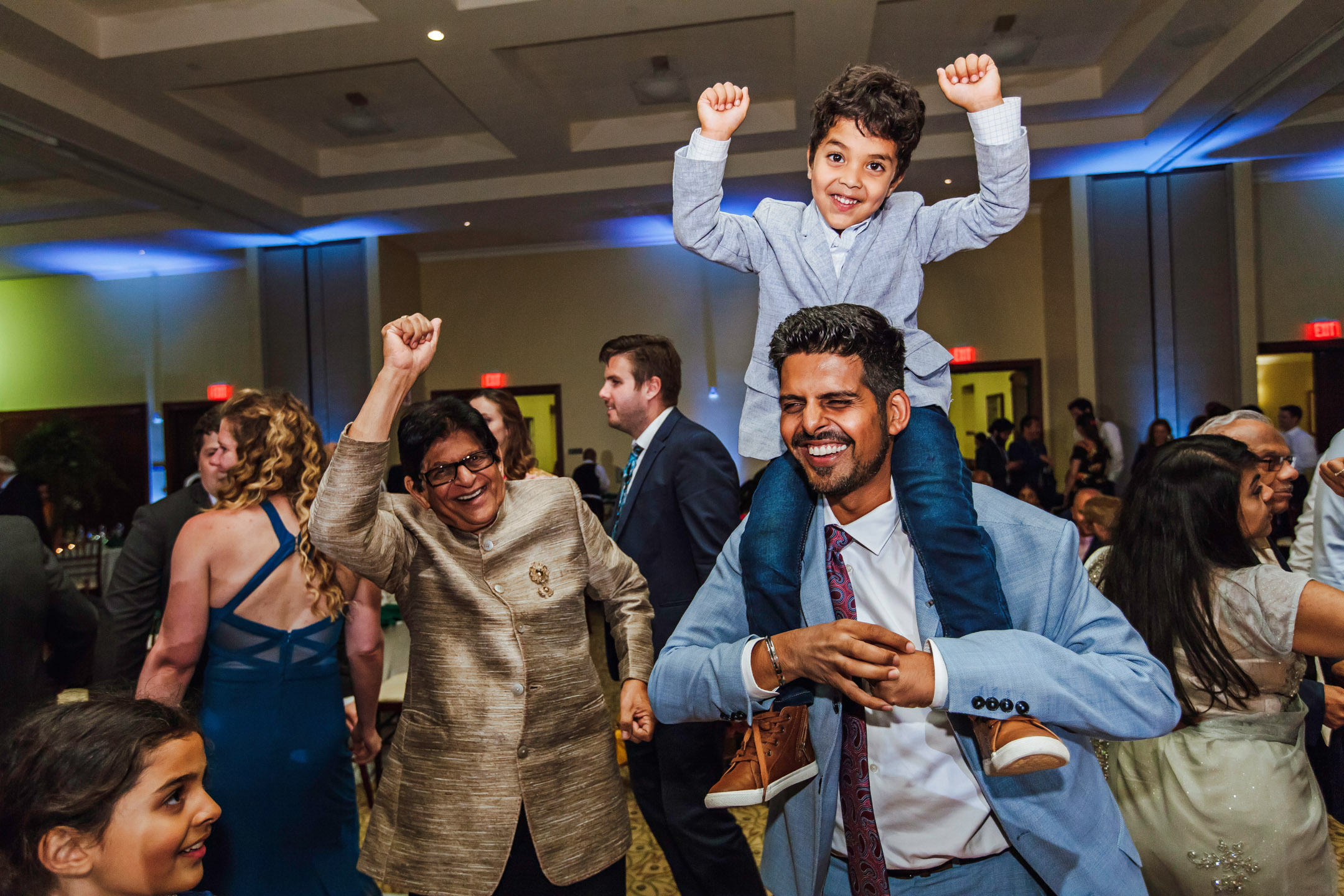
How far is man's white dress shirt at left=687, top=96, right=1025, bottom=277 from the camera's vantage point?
1736 mm

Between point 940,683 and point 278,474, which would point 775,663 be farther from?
point 278,474

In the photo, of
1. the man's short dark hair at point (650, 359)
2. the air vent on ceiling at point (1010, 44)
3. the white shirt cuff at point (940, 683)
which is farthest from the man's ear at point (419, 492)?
the air vent on ceiling at point (1010, 44)

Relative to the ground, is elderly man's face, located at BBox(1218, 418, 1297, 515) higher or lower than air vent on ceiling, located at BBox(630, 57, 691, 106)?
lower

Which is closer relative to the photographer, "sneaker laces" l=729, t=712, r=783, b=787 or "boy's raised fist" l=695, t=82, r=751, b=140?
"sneaker laces" l=729, t=712, r=783, b=787

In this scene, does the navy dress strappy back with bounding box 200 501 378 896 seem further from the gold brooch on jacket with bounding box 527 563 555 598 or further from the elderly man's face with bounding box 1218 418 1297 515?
the elderly man's face with bounding box 1218 418 1297 515

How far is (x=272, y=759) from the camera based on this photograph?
2270 mm

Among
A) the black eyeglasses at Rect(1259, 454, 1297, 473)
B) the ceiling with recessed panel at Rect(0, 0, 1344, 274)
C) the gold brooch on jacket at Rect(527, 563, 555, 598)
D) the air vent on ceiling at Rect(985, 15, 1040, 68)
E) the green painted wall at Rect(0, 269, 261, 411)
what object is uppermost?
the air vent on ceiling at Rect(985, 15, 1040, 68)

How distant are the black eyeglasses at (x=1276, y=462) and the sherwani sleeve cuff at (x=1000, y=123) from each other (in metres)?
1.58

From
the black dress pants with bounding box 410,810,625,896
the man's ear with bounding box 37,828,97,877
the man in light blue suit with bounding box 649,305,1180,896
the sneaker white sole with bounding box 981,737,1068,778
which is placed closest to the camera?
the sneaker white sole with bounding box 981,737,1068,778

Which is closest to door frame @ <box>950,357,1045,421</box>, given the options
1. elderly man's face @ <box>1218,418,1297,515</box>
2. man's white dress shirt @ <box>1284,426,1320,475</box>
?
man's white dress shirt @ <box>1284,426,1320,475</box>

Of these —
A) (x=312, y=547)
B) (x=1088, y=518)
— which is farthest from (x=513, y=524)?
(x=1088, y=518)

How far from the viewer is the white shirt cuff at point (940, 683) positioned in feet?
4.10

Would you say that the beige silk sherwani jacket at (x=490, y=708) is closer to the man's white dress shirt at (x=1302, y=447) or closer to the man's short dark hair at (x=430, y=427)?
the man's short dark hair at (x=430, y=427)

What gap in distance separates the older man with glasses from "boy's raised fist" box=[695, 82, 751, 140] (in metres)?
0.73
